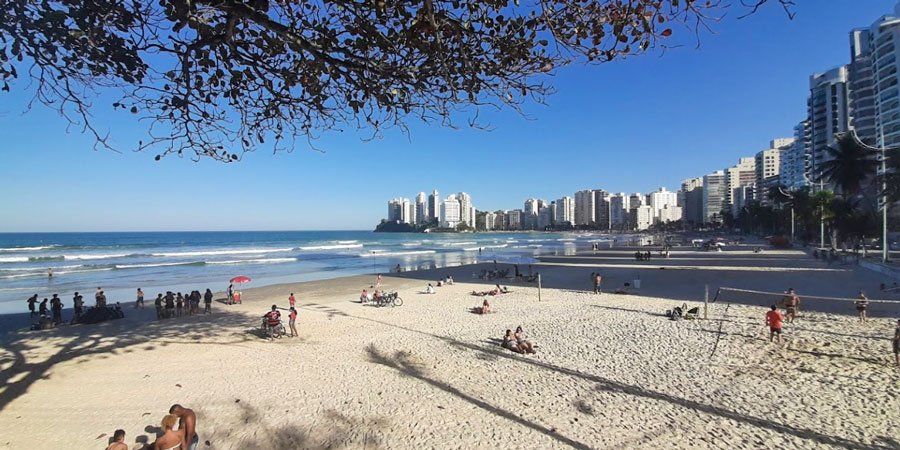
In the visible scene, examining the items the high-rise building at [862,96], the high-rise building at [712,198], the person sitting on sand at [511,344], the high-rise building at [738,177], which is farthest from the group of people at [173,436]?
the high-rise building at [712,198]

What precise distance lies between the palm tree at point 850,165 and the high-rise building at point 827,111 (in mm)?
62723

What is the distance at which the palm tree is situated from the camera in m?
36.8

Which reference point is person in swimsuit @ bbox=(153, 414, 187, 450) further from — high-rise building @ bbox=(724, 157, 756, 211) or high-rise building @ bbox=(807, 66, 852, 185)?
high-rise building @ bbox=(724, 157, 756, 211)

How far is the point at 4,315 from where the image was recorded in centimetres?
1705

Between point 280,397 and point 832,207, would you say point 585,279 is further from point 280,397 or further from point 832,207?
point 832,207

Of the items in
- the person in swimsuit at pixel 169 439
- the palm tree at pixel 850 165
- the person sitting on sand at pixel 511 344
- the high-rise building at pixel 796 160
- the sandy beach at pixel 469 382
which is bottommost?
the sandy beach at pixel 469 382

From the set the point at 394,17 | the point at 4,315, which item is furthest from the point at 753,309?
the point at 4,315

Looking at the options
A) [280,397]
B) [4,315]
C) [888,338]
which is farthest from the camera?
[4,315]

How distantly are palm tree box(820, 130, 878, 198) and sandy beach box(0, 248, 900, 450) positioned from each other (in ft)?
101

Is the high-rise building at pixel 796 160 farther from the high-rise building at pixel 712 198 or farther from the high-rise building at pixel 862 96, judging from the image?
the high-rise building at pixel 712 198

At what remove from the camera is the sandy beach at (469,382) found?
20.8ft

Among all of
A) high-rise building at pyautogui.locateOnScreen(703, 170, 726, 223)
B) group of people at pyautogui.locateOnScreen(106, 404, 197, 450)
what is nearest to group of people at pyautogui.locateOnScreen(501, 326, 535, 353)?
group of people at pyautogui.locateOnScreen(106, 404, 197, 450)

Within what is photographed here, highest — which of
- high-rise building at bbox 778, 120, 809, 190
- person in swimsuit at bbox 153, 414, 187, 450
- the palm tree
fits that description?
high-rise building at bbox 778, 120, 809, 190

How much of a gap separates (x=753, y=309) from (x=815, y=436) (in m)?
9.91
